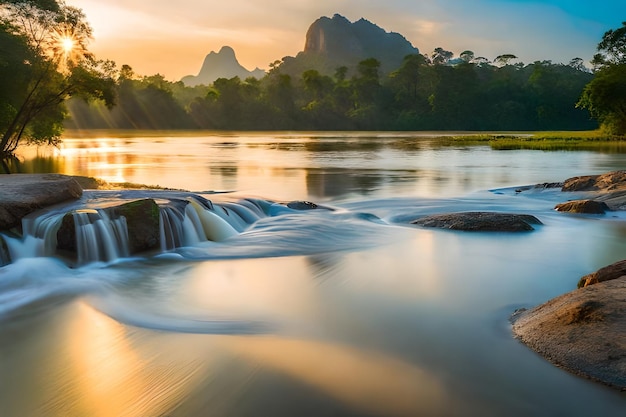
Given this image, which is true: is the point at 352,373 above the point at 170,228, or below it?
below

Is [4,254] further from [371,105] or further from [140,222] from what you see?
[371,105]

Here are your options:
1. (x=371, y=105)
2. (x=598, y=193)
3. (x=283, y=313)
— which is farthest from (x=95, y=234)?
(x=371, y=105)

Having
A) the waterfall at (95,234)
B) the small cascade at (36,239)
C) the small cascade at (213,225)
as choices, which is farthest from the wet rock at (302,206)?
the small cascade at (36,239)

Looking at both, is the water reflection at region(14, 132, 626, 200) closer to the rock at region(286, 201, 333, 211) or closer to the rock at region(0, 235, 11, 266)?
the rock at region(286, 201, 333, 211)

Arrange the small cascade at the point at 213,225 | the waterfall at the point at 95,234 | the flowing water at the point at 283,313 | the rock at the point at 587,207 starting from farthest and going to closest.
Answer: the rock at the point at 587,207
the small cascade at the point at 213,225
the waterfall at the point at 95,234
the flowing water at the point at 283,313

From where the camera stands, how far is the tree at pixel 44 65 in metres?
28.8

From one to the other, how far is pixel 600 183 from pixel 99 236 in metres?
14.8

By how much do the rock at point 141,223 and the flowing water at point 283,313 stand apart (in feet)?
0.48

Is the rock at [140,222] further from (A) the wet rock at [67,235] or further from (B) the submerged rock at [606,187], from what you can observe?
(B) the submerged rock at [606,187]

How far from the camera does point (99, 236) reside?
9.39m

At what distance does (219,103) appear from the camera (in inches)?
4808

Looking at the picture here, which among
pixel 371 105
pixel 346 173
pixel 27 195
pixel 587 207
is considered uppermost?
pixel 371 105

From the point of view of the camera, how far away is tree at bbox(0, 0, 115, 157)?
28.8m

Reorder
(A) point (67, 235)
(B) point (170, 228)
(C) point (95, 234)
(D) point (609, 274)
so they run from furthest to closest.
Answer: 1. (B) point (170, 228)
2. (C) point (95, 234)
3. (A) point (67, 235)
4. (D) point (609, 274)
